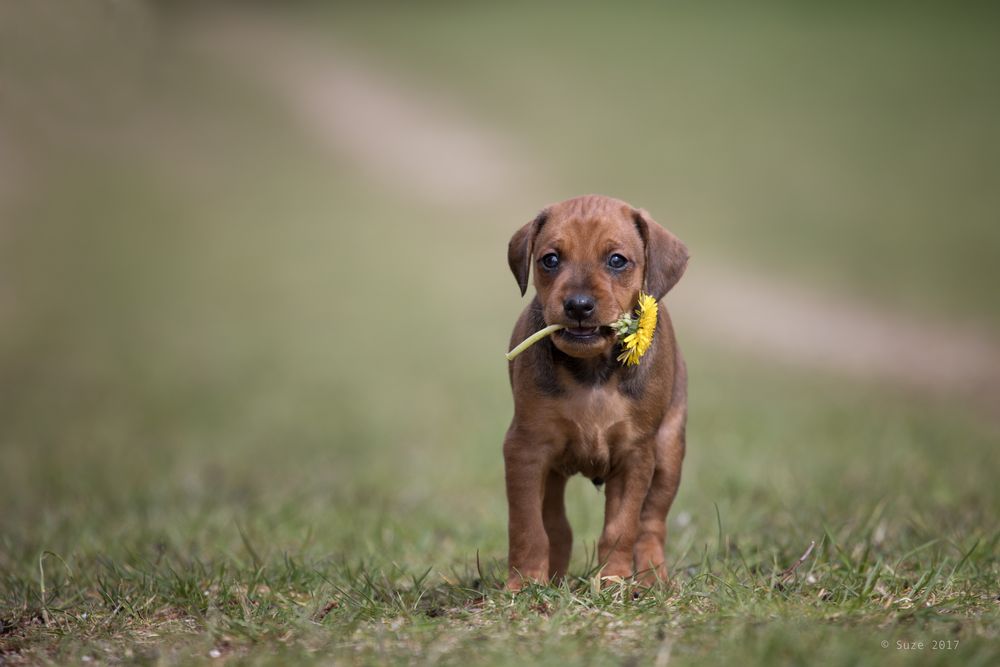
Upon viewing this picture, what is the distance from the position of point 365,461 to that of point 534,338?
5.93 m

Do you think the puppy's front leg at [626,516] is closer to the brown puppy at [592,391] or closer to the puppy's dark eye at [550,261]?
the brown puppy at [592,391]

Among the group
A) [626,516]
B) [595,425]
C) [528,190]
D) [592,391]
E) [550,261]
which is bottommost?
[626,516]

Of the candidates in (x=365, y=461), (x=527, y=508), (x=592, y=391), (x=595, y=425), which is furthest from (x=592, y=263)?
(x=365, y=461)

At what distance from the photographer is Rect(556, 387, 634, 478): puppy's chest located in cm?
490

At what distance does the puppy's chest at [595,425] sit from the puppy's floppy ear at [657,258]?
18.0 inches

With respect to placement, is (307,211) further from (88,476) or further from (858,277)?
(88,476)

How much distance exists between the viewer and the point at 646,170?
24.8 m

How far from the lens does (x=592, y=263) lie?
4.86m

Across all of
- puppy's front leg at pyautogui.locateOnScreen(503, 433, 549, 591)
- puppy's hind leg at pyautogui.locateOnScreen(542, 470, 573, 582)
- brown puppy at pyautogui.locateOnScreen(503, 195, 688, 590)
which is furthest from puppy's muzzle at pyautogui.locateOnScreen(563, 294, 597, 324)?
puppy's hind leg at pyautogui.locateOnScreen(542, 470, 573, 582)

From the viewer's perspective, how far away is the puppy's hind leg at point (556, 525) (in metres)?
5.38

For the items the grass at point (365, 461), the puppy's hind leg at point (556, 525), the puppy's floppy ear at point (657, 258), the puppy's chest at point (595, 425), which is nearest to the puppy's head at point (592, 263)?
the puppy's floppy ear at point (657, 258)

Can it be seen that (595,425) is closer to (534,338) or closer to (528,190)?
(534,338)

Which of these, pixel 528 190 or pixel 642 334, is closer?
pixel 642 334

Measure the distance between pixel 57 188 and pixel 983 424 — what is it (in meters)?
20.0
